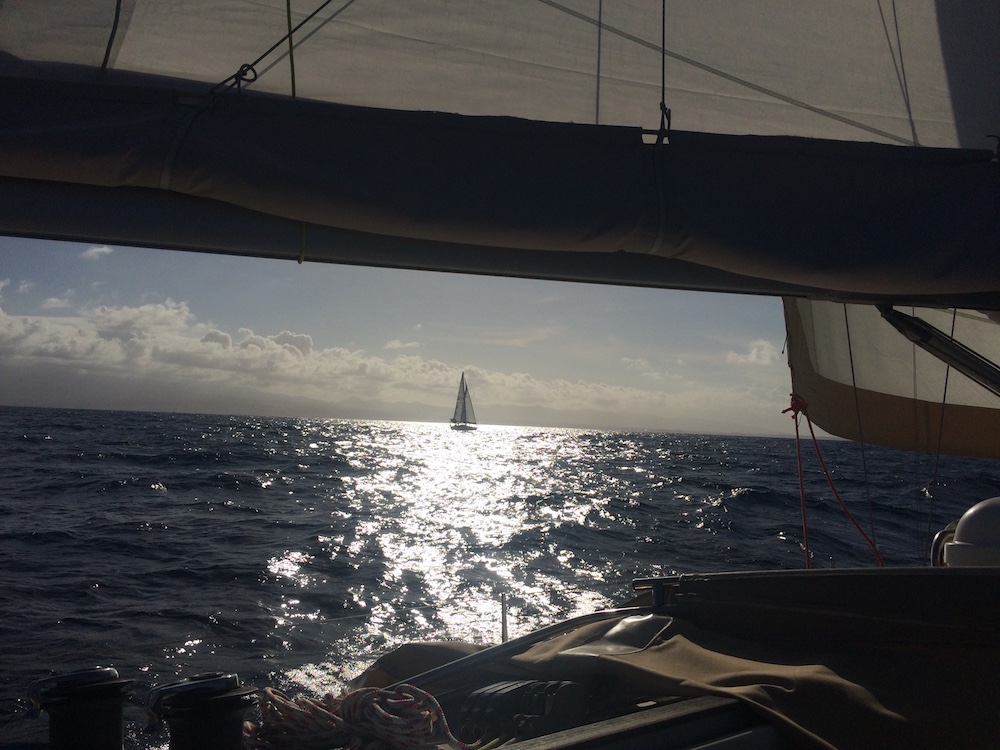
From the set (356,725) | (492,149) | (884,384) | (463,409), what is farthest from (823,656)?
(463,409)

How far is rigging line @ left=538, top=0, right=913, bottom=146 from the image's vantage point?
7.80 feet

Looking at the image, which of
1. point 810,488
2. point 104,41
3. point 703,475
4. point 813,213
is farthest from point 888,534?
point 703,475

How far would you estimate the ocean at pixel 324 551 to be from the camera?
536cm

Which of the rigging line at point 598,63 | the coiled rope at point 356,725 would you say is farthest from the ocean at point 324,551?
the rigging line at point 598,63

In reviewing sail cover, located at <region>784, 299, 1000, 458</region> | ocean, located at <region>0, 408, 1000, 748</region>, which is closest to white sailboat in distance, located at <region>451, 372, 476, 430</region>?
ocean, located at <region>0, 408, 1000, 748</region>

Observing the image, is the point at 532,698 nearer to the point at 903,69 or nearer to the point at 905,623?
the point at 905,623

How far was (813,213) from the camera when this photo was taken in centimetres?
192

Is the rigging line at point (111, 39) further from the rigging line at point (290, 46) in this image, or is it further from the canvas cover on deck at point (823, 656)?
the canvas cover on deck at point (823, 656)

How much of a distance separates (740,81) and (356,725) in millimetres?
2170

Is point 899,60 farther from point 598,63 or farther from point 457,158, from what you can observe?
point 457,158

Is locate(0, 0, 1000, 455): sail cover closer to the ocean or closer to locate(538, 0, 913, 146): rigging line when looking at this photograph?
locate(538, 0, 913, 146): rigging line

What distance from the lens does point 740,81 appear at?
101 inches

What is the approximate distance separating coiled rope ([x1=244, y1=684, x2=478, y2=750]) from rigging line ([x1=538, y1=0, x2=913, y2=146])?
6.23ft

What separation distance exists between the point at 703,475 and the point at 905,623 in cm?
2223
